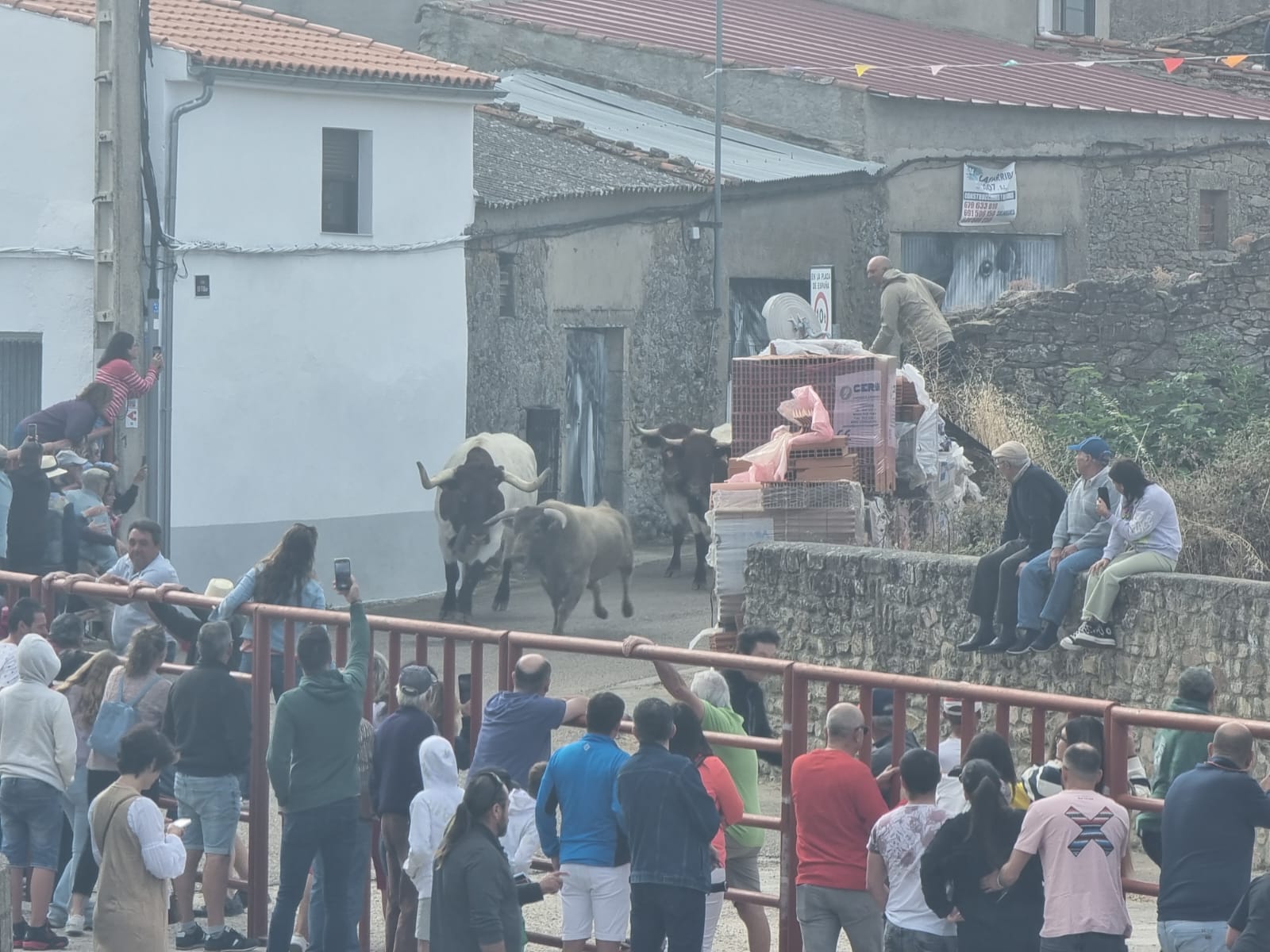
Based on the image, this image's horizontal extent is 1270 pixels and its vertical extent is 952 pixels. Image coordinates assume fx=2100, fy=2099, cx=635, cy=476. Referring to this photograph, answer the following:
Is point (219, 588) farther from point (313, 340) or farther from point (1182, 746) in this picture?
point (313, 340)

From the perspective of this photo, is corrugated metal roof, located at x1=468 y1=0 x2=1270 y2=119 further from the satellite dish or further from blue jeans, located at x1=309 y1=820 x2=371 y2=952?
blue jeans, located at x1=309 y1=820 x2=371 y2=952

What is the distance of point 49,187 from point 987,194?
1238 centimetres

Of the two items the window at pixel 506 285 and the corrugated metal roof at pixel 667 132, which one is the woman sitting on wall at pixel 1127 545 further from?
the corrugated metal roof at pixel 667 132

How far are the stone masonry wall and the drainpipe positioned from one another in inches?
236

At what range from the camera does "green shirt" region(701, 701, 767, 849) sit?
29.3 feet

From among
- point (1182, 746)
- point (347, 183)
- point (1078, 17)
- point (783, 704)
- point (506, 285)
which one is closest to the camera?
point (783, 704)

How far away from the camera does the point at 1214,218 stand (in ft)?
92.6

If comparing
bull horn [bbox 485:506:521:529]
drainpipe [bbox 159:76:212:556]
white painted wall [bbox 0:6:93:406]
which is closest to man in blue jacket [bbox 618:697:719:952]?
drainpipe [bbox 159:76:212:556]

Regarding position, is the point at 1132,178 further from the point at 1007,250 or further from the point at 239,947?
the point at 239,947

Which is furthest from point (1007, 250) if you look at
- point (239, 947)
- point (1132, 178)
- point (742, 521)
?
point (239, 947)

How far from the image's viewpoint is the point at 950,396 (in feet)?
62.1

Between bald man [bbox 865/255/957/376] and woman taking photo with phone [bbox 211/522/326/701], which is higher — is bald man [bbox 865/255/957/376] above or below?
above

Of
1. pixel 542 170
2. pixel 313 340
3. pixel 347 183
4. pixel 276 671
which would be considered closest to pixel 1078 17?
pixel 542 170

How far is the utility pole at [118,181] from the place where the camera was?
15000 millimetres
